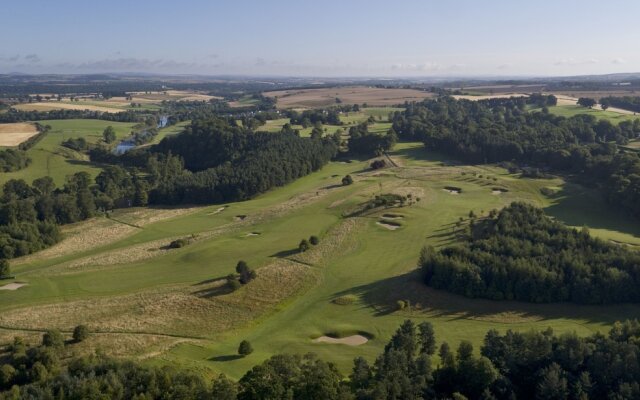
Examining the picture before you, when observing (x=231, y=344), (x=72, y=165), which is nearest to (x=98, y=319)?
(x=231, y=344)

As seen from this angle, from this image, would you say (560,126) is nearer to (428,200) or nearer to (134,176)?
(428,200)

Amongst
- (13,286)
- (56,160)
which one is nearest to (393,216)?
(13,286)

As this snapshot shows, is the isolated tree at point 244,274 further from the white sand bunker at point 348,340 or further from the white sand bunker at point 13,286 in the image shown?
the white sand bunker at point 13,286

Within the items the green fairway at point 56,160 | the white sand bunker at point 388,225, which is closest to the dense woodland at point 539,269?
the white sand bunker at point 388,225

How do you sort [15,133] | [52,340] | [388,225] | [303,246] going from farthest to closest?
[15,133]
[388,225]
[303,246]
[52,340]

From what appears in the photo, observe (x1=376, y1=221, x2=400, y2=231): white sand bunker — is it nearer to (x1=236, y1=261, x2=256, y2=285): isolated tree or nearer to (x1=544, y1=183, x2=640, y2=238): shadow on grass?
(x1=236, y1=261, x2=256, y2=285): isolated tree

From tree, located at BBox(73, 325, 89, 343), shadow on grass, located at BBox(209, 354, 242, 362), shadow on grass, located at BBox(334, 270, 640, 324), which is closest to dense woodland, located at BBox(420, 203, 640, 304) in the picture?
shadow on grass, located at BBox(334, 270, 640, 324)

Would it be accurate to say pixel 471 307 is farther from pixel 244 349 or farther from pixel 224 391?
pixel 224 391
